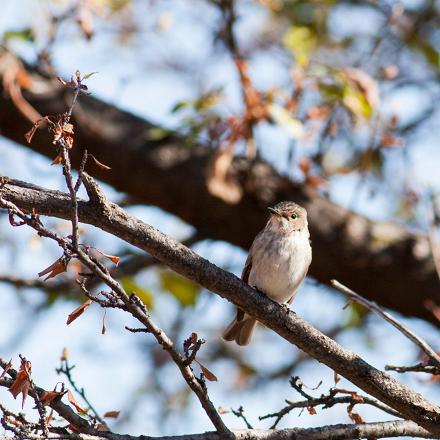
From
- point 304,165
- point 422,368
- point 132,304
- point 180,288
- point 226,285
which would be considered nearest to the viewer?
point 132,304

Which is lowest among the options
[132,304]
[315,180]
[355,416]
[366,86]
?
[132,304]

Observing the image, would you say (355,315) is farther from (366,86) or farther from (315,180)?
(366,86)

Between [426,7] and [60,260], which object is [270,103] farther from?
[60,260]

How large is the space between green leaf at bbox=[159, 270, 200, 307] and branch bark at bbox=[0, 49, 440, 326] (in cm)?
42

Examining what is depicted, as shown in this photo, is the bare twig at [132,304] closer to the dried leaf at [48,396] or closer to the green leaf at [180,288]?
the dried leaf at [48,396]

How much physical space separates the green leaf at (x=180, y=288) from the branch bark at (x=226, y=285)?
310cm

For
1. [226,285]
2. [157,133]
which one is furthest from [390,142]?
[226,285]

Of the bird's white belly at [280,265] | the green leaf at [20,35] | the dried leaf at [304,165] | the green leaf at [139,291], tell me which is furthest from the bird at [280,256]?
the green leaf at [20,35]

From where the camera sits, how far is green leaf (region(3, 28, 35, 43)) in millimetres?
5398

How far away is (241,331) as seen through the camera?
5730 millimetres

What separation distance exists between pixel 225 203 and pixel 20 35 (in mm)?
1833

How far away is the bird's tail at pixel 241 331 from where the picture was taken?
18.7ft

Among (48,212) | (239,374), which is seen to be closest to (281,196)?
(239,374)

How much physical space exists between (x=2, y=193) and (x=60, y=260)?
30 centimetres
